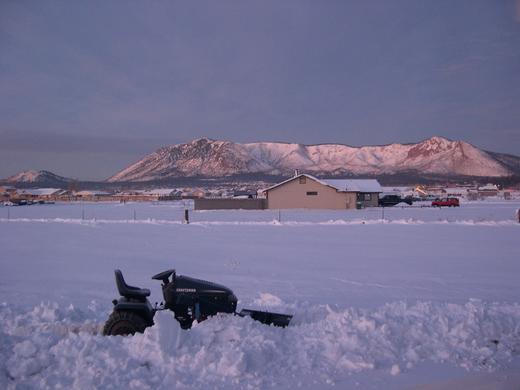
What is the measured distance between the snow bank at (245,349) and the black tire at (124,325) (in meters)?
0.29

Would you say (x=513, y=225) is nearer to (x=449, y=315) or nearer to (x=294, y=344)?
(x=449, y=315)

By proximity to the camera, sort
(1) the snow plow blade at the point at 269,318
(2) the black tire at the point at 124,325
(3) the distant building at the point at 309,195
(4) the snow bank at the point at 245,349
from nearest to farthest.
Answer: (4) the snow bank at the point at 245,349 < (2) the black tire at the point at 124,325 < (1) the snow plow blade at the point at 269,318 < (3) the distant building at the point at 309,195

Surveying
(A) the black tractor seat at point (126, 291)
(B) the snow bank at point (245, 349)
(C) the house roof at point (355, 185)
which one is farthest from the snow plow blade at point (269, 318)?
(C) the house roof at point (355, 185)

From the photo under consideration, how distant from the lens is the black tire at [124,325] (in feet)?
21.0

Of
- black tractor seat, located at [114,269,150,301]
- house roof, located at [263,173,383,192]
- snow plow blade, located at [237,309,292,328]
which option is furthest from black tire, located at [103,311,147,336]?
house roof, located at [263,173,383,192]

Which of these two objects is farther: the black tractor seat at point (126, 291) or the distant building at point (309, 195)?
the distant building at point (309, 195)

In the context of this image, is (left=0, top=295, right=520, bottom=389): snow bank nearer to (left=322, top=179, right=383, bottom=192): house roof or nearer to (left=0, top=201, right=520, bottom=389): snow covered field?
(left=0, top=201, right=520, bottom=389): snow covered field

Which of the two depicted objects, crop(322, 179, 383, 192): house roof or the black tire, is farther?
crop(322, 179, 383, 192): house roof

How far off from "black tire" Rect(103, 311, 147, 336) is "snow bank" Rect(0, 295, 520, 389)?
29 centimetres

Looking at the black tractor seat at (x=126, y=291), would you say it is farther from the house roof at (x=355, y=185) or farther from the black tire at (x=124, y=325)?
the house roof at (x=355, y=185)

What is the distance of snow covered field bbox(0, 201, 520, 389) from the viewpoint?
5480mm

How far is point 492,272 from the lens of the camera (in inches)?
550

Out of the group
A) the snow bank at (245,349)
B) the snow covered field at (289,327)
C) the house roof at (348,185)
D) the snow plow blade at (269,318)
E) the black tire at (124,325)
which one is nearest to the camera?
the snow bank at (245,349)

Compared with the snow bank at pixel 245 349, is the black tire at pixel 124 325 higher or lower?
higher
